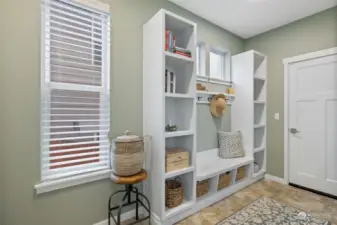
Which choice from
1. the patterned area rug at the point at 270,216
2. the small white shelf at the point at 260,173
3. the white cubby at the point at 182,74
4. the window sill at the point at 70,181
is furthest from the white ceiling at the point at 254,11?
the patterned area rug at the point at 270,216

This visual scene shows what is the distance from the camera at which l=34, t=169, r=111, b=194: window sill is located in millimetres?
1496

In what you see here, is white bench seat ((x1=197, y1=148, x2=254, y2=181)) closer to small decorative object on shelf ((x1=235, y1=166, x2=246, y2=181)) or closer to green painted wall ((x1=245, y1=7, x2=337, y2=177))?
small decorative object on shelf ((x1=235, y1=166, x2=246, y2=181))

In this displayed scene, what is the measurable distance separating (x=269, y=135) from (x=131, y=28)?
2815mm

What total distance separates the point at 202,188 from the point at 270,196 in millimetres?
1046

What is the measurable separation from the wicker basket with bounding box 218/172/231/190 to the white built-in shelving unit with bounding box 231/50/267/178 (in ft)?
2.11

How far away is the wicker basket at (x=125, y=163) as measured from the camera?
5.22 feet

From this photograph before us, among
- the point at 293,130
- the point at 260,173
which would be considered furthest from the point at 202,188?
the point at 293,130

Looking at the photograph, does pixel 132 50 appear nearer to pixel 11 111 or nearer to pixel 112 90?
pixel 112 90

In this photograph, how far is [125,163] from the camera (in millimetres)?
1591

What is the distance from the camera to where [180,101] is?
226 cm

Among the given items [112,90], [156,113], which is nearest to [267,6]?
[156,113]

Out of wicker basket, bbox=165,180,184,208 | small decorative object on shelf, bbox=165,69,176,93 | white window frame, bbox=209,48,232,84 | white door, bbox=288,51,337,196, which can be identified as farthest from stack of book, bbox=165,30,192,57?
white door, bbox=288,51,337,196

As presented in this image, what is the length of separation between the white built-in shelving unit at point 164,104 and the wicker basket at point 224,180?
0.55 meters

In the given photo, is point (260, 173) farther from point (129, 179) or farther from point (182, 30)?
point (182, 30)
